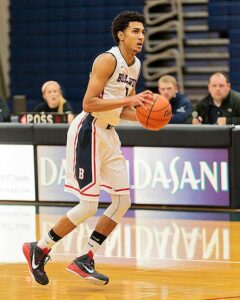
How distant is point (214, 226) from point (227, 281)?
2551 millimetres

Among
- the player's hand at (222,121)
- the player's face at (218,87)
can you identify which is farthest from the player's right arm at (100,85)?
the player's face at (218,87)

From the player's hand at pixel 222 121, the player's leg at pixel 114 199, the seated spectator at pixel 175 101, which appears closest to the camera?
the player's leg at pixel 114 199

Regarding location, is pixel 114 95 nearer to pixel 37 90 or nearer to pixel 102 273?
pixel 102 273

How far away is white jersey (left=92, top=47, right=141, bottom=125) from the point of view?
6988mm

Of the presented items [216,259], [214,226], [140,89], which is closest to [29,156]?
[214,226]

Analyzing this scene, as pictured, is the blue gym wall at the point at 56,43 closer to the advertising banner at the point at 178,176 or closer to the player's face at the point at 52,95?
the player's face at the point at 52,95

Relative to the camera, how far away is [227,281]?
716 centimetres

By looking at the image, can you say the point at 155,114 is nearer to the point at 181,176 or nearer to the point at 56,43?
the point at 181,176

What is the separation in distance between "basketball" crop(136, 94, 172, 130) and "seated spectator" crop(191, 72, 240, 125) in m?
4.30

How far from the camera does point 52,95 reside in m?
12.2

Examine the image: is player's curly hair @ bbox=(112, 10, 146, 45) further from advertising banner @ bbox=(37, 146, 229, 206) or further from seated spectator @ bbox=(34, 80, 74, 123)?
seated spectator @ bbox=(34, 80, 74, 123)

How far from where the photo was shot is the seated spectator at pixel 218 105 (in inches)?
445

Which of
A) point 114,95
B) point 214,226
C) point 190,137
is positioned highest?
point 114,95

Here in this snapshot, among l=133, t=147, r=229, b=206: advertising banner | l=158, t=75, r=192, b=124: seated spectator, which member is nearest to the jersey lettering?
l=133, t=147, r=229, b=206: advertising banner
